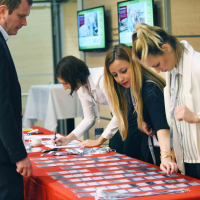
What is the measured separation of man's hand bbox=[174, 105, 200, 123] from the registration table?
0.87 feet

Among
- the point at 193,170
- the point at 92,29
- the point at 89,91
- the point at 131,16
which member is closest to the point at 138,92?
the point at 193,170

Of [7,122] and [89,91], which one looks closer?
[7,122]

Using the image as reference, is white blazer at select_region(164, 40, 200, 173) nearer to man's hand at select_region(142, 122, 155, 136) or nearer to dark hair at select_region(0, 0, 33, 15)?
man's hand at select_region(142, 122, 155, 136)

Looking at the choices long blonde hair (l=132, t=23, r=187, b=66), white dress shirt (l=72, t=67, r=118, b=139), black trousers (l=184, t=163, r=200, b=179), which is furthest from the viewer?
white dress shirt (l=72, t=67, r=118, b=139)

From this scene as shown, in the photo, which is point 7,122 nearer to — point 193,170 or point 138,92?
point 138,92

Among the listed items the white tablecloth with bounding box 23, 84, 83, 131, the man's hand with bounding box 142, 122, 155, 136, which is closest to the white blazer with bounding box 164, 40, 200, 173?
the man's hand with bounding box 142, 122, 155, 136

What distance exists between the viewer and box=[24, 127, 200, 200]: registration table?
124 cm

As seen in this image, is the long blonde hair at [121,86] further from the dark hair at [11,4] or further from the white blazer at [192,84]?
the dark hair at [11,4]

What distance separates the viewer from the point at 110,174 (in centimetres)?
148

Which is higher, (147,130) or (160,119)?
(160,119)

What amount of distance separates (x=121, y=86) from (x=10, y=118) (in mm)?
840

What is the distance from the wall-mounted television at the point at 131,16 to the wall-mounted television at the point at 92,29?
371 millimetres

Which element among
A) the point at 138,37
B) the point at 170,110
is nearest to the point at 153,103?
the point at 170,110

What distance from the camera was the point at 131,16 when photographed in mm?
3625
